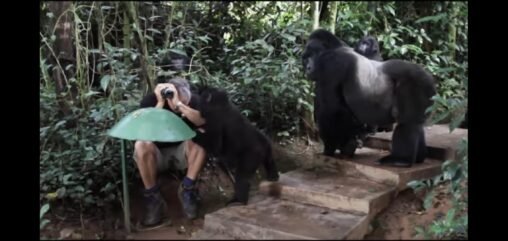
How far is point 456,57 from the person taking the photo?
853 cm

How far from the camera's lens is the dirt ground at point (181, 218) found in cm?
477

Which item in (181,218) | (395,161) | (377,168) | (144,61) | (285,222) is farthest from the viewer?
(144,61)

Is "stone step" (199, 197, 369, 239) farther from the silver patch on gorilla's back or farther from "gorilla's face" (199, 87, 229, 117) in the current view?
the silver patch on gorilla's back

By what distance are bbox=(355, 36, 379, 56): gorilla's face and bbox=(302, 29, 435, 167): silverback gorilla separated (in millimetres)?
1144

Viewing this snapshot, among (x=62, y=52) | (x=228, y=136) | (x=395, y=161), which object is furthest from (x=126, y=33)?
(x=395, y=161)

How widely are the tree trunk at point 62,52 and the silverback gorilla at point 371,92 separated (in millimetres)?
2751

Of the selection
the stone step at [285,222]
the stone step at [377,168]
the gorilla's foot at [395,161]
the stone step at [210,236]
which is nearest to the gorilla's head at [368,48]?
the stone step at [377,168]

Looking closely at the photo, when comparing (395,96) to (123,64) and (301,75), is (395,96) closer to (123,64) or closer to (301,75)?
(301,75)

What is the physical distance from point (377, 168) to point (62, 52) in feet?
12.6

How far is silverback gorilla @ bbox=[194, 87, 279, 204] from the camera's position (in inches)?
208

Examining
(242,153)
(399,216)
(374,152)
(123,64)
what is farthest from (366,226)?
(123,64)

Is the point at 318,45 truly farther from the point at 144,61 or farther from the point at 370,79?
the point at 144,61

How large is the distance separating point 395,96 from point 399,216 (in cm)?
142

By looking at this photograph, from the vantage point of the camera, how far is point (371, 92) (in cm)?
583
